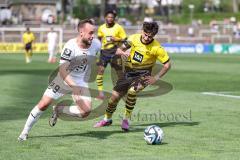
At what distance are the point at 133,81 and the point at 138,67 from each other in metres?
0.30

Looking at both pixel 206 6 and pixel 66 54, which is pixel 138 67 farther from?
pixel 206 6

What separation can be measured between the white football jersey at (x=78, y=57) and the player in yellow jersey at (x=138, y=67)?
1.15m

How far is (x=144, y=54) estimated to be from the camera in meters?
13.8

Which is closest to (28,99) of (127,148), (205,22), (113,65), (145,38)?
(113,65)

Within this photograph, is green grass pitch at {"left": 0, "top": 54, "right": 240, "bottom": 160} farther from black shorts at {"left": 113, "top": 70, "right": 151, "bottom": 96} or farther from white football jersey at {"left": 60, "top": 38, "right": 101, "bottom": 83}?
white football jersey at {"left": 60, "top": 38, "right": 101, "bottom": 83}

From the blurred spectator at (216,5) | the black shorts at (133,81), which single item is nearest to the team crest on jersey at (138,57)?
the black shorts at (133,81)

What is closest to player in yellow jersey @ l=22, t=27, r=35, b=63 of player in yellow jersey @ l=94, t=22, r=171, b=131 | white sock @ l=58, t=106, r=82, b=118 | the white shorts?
player in yellow jersey @ l=94, t=22, r=171, b=131

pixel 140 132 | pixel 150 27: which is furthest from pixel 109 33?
pixel 140 132

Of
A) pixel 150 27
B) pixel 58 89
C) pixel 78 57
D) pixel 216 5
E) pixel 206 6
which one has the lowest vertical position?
pixel 216 5

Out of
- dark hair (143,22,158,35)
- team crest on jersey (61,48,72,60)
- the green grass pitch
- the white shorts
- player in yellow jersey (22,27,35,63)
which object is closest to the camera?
the green grass pitch

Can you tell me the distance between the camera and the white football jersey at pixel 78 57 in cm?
1247

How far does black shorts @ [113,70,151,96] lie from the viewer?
1388 centimetres

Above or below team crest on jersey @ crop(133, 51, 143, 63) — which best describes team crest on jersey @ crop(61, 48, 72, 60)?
above

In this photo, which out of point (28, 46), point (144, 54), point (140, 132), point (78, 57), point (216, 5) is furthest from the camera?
point (216, 5)
